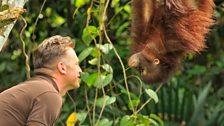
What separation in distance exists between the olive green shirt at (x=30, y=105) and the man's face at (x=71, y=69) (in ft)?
0.68

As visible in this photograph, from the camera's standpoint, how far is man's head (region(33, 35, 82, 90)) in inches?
130

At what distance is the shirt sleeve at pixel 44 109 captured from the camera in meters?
3.03

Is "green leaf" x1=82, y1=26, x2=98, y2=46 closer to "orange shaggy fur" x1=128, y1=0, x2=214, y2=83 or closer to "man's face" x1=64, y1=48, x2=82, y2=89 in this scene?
"orange shaggy fur" x1=128, y1=0, x2=214, y2=83

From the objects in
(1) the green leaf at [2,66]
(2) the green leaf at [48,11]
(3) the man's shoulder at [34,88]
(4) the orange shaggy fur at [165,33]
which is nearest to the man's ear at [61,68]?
(3) the man's shoulder at [34,88]

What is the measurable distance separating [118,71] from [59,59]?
2.78 meters

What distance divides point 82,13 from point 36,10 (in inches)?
16.7

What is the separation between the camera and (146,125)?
13.1ft

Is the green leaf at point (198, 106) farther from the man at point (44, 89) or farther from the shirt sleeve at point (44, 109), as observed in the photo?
the shirt sleeve at point (44, 109)

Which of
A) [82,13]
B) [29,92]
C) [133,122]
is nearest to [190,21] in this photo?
[133,122]

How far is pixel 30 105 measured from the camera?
3096 millimetres

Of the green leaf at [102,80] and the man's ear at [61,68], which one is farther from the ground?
the man's ear at [61,68]

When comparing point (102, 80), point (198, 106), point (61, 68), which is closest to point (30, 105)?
point (61, 68)

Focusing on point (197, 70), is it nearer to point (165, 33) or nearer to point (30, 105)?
point (165, 33)

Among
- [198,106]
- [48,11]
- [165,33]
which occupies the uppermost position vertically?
[165,33]
